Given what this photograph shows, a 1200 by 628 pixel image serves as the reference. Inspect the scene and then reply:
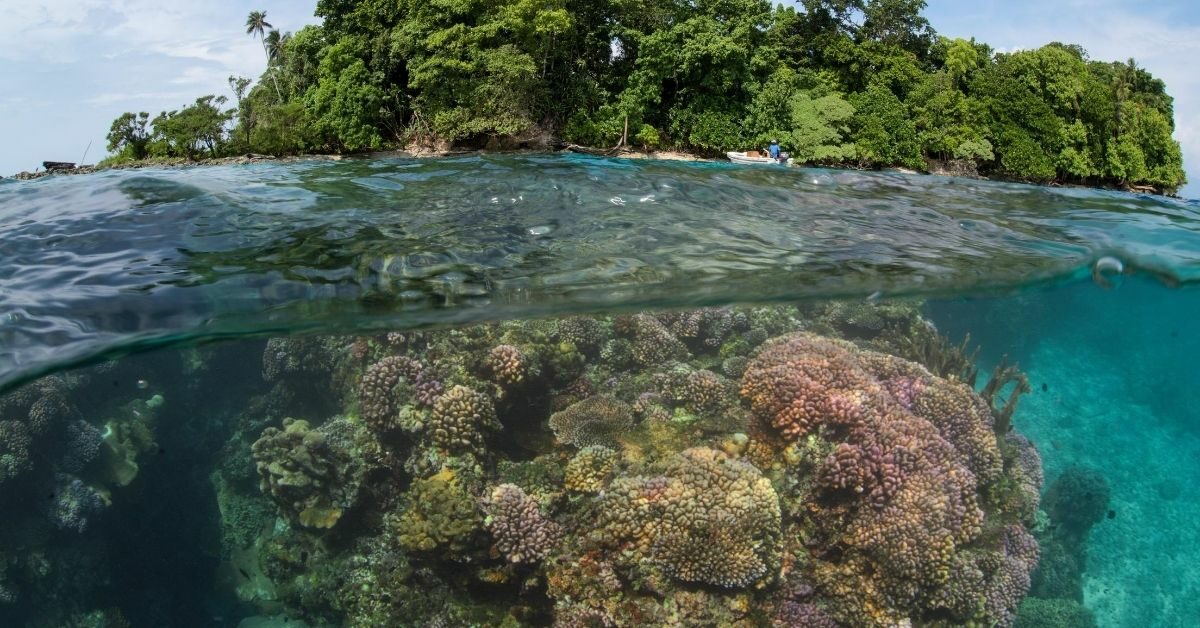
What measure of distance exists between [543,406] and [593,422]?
0.85 m

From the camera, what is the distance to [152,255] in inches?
271

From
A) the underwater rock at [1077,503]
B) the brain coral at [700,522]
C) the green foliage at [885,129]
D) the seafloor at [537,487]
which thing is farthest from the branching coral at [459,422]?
the green foliage at [885,129]

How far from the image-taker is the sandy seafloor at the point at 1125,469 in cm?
1059

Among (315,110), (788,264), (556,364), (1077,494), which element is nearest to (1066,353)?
(1077,494)

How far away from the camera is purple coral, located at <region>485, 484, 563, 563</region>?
7.34m

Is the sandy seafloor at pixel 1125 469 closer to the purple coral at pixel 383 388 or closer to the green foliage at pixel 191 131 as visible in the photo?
the purple coral at pixel 383 388

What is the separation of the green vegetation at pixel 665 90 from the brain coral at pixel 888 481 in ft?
73.4

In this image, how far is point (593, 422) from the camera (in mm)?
8445

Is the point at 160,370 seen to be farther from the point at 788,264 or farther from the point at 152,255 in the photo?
the point at 788,264

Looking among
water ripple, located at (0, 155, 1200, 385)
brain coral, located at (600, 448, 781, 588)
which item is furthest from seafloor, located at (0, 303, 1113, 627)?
water ripple, located at (0, 155, 1200, 385)

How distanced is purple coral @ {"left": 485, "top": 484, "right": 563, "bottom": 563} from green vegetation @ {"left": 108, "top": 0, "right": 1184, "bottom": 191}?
908 inches

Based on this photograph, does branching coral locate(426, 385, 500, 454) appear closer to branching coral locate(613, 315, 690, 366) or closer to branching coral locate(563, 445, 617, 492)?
branching coral locate(563, 445, 617, 492)

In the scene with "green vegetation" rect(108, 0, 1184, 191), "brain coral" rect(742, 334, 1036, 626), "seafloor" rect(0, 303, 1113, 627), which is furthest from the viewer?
"green vegetation" rect(108, 0, 1184, 191)

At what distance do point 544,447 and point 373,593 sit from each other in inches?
104
